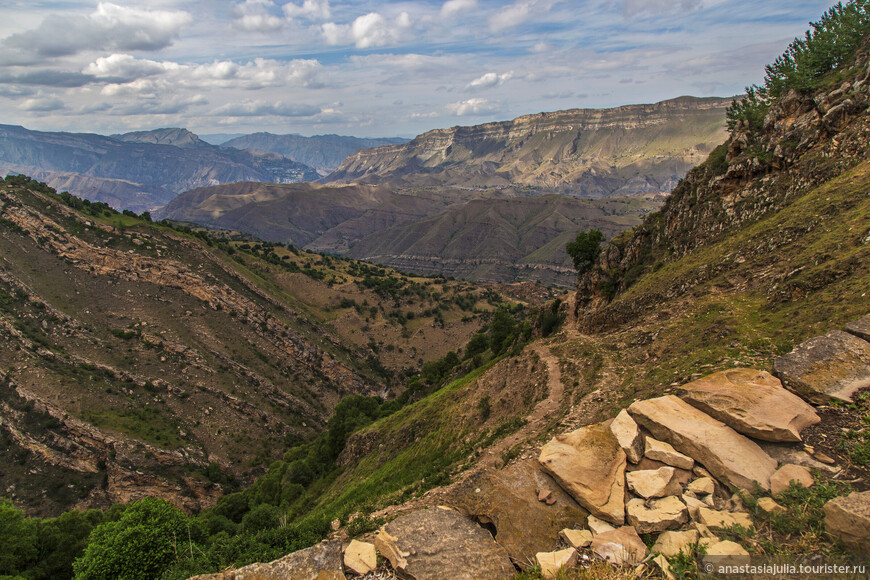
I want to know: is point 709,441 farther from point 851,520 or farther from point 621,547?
point 621,547

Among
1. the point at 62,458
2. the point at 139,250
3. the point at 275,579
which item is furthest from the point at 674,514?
the point at 139,250

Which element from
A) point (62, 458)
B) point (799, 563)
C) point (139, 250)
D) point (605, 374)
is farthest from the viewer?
point (139, 250)

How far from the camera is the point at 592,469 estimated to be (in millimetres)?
12297

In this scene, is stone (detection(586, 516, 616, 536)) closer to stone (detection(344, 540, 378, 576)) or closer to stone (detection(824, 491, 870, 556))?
stone (detection(824, 491, 870, 556))

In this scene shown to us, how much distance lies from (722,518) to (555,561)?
14.1 feet

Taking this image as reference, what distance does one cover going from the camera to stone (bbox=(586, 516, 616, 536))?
1095 cm

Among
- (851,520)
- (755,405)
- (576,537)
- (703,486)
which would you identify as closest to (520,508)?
(576,537)

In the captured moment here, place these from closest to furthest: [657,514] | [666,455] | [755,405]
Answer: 1. [657,514]
2. [666,455]
3. [755,405]

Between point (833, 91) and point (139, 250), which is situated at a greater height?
Result: point (833, 91)

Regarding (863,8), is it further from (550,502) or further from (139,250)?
(139,250)

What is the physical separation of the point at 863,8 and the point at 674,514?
57051 millimetres

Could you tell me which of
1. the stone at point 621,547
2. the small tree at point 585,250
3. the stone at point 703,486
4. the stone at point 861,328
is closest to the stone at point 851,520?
the stone at point 703,486

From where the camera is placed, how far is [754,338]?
17.9 m

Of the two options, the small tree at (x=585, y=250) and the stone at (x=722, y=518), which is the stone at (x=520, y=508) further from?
the small tree at (x=585, y=250)
